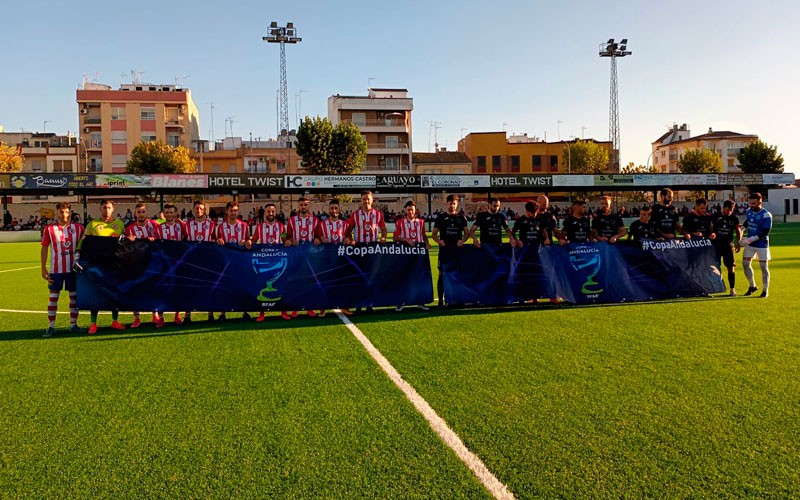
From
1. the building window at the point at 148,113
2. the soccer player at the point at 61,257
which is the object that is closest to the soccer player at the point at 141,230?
the soccer player at the point at 61,257

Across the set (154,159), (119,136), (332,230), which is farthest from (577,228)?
(119,136)

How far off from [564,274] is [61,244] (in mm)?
7479

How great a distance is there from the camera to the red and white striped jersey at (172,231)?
338 inches

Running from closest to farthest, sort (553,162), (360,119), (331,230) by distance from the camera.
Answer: (331,230), (360,119), (553,162)

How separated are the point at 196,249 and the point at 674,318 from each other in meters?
6.97

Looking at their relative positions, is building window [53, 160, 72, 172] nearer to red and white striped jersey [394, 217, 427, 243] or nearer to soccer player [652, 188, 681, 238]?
red and white striped jersey [394, 217, 427, 243]

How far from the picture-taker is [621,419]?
4.12 m

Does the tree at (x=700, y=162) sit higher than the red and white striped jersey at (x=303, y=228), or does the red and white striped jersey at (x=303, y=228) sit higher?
the tree at (x=700, y=162)

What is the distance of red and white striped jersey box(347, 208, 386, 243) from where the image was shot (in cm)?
922

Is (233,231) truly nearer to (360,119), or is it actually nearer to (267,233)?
(267,233)

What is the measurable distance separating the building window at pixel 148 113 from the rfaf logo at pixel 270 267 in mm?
61935

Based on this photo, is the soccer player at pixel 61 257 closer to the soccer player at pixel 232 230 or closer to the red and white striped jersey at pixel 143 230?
the red and white striped jersey at pixel 143 230

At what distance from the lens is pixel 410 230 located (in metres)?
9.32

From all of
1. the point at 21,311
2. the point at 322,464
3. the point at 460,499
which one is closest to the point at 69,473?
the point at 322,464
